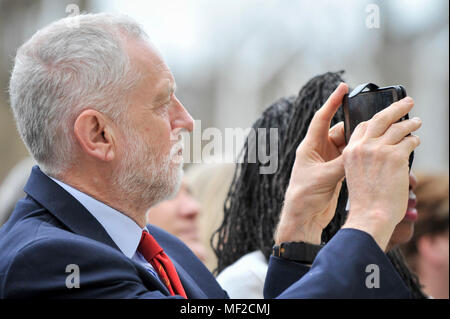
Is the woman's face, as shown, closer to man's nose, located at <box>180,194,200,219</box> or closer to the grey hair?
the grey hair

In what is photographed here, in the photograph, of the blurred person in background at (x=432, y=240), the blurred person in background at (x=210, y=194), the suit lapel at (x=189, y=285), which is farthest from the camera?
the blurred person in background at (x=210, y=194)

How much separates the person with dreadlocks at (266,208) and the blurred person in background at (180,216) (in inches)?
47.5

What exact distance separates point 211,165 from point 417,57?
7.04 metres

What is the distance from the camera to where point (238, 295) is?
2332 mm

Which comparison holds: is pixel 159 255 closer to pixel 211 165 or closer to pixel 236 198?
pixel 236 198

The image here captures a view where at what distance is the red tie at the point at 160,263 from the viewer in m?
1.78

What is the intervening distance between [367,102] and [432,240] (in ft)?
6.65

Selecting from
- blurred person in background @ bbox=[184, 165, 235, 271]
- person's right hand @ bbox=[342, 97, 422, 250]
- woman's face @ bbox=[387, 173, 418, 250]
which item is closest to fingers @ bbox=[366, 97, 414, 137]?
person's right hand @ bbox=[342, 97, 422, 250]

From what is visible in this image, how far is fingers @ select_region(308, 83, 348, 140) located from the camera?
176 centimetres

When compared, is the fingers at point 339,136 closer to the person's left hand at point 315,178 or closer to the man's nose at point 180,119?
the person's left hand at point 315,178

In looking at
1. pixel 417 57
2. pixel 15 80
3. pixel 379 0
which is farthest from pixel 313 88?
pixel 417 57

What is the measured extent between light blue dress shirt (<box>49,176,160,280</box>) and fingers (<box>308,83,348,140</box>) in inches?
21.7

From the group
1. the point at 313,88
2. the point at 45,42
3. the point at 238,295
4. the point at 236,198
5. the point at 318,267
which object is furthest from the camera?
the point at 236,198

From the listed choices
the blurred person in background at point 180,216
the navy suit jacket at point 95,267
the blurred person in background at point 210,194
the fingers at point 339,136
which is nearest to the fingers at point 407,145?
the navy suit jacket at point 95,267
